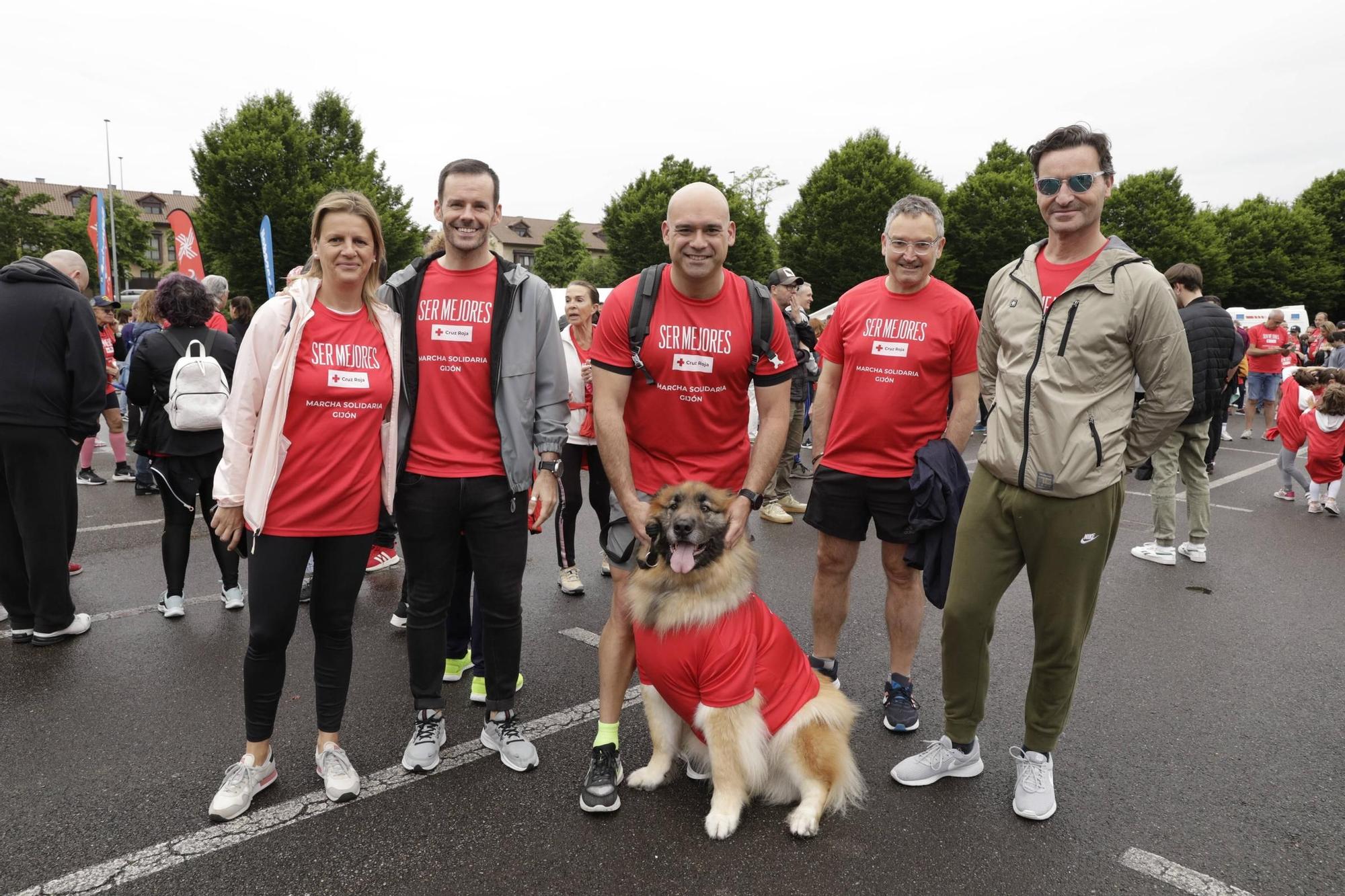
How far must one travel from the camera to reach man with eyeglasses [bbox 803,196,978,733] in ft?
11.6

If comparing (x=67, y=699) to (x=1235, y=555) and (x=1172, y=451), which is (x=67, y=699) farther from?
(x=1235, y=555)

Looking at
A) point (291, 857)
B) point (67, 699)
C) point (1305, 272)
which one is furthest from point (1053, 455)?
point (1305, 272)

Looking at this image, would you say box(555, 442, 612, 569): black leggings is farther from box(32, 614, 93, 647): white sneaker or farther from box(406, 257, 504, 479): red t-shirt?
box(32, 614, 93, 647): white sneaker

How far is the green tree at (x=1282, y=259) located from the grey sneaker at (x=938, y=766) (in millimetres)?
51728

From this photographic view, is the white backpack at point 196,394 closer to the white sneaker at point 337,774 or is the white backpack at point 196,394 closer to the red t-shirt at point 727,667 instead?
the white sneaker at point 337,774

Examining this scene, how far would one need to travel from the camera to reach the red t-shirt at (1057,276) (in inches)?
110

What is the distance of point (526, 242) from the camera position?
7862 centimetres

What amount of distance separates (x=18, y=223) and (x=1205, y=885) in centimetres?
5884

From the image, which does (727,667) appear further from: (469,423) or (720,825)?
(469,423)

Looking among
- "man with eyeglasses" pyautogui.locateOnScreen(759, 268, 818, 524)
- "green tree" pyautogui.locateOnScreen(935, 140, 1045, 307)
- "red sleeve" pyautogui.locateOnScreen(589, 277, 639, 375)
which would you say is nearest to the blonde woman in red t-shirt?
"red sleeve" pyautogui.locateOnScreen(589, 277, 639, 375)

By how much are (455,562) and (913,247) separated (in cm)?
251

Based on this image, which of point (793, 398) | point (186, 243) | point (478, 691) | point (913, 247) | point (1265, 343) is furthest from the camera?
point (186, 243)

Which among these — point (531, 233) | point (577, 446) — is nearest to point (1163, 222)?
point (577, 446)

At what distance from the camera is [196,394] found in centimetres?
480
